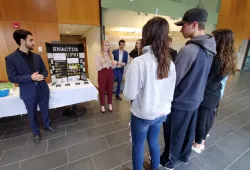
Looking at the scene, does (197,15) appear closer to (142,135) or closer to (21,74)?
(142,135)

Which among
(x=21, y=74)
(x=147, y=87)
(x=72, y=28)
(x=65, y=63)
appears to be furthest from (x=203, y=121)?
(x=72, y=28)

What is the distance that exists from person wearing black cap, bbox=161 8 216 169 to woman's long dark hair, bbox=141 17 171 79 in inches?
11.9

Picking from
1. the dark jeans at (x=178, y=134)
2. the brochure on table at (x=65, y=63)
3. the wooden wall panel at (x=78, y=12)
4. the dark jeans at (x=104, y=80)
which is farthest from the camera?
the wooden wall panel at (x=78, y=12)

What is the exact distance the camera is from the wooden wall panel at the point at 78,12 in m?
3.35

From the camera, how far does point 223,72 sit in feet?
4.65

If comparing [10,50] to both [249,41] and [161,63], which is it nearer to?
[161,63]

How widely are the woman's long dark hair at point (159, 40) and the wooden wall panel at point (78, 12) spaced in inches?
127

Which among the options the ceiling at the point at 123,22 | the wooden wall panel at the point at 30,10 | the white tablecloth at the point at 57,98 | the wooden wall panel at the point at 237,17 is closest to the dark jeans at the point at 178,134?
the white tablecloth at the point at 57,98

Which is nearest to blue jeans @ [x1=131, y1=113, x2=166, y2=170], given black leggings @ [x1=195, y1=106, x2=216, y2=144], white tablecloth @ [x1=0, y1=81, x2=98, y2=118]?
black leggings @ [x1=195, y1=106, x2=216, y2=144]

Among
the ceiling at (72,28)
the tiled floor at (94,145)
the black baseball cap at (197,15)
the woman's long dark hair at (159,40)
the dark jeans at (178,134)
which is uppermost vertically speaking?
the ceiling at (72,28)

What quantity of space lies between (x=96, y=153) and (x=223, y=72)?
1.90m

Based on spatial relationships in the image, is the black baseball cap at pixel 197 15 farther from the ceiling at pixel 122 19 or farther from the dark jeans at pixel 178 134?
the ceiling at pixel 122 19

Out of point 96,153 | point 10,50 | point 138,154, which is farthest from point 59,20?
point 138,154

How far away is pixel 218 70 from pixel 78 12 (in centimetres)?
356
